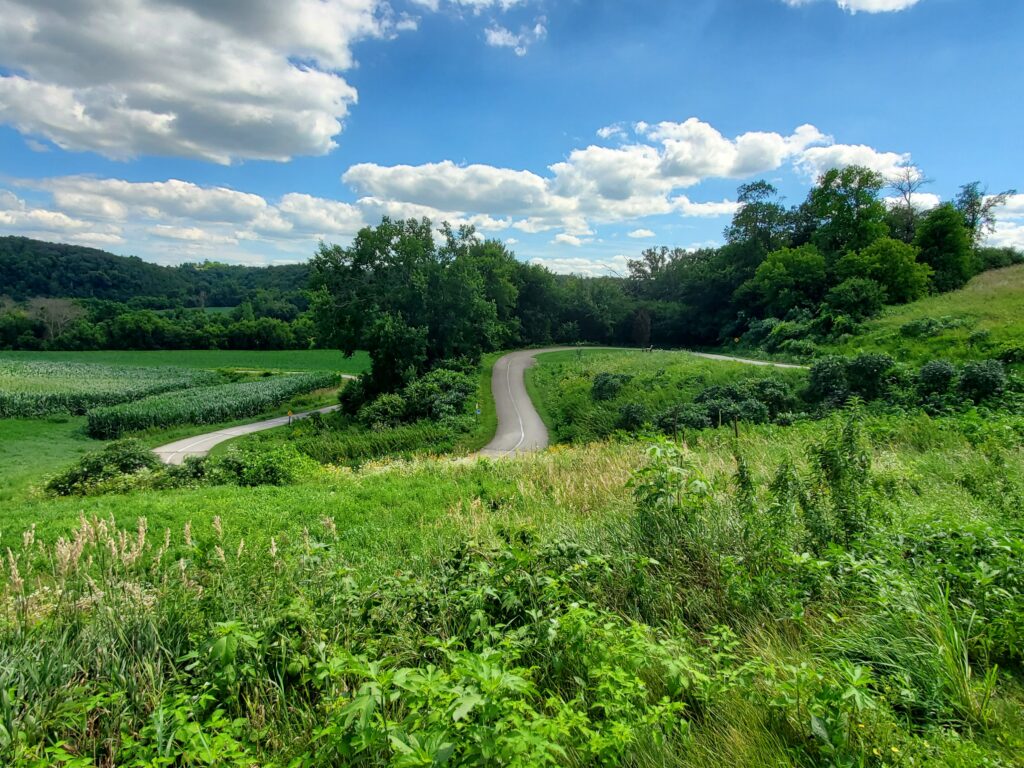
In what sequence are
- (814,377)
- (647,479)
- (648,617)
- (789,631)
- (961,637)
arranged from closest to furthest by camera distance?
(961,637), (789,631), (648,617), (647,479), (814,377)

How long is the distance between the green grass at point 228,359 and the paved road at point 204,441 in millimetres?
29082

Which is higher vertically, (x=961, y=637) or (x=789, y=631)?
(x=961, y=637)

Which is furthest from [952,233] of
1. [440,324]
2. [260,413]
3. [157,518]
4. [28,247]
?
[28,247]

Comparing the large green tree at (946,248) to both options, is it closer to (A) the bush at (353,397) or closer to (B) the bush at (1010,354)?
(B) the bush at (1010,354)

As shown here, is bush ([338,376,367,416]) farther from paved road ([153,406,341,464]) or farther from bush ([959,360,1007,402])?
bush ([959,360,1007,402])

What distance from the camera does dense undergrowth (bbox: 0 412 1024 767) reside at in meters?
2.39

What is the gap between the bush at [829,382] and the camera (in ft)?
68.1

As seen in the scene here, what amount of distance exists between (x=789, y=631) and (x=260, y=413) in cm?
4881

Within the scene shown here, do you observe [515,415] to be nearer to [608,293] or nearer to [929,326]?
[929,326]

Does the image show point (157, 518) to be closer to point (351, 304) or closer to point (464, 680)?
point (464, 680)

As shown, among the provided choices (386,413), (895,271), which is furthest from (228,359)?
(895,271)

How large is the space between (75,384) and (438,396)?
4572 centimetres

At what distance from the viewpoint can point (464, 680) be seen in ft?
8.51

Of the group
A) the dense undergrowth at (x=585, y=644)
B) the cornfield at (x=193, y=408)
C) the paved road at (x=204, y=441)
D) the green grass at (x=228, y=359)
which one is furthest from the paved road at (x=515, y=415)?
the green grass at (x=228, y=359)
